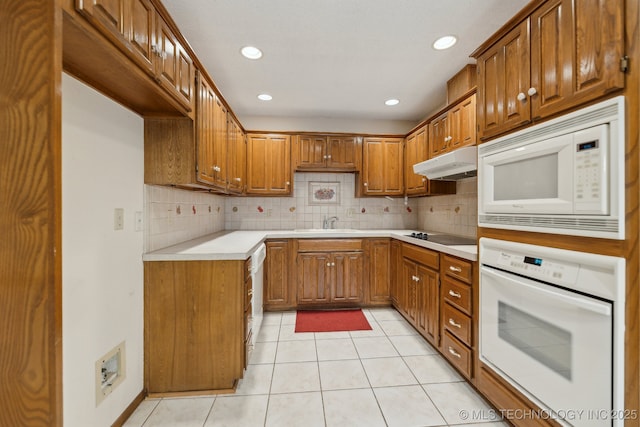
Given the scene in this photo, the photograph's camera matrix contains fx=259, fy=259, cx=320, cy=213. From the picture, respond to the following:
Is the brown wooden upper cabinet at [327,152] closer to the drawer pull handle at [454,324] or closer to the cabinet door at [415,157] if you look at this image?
the cabinet door at [415,157]

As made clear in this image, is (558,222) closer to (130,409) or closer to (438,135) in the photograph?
(438,135)

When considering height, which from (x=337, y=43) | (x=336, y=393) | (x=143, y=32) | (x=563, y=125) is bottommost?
(x=336, y=393)

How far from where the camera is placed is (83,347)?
3.94 feet

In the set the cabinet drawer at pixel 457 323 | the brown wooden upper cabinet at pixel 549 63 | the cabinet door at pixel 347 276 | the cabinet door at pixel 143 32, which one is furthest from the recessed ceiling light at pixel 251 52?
the cabinet drawer at pixel 457 323

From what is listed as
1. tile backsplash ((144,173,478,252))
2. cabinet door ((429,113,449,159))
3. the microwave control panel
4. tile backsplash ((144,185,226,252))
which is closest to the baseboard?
tile backsplash ((144,185,226,252))

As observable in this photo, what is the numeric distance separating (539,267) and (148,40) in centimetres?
208

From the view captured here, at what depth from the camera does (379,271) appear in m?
3.16

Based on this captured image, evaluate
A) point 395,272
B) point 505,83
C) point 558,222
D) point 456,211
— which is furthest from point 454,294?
point 505,83

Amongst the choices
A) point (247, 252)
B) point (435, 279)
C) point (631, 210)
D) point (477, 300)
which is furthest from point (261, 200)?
point (631, 210)

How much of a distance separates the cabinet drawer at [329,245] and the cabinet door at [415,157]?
37.3 inches

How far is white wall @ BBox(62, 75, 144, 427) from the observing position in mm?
1122

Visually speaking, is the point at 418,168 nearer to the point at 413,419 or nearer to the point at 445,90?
the point at 445,90

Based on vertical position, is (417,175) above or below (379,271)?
above

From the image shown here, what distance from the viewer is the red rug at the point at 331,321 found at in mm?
2668
